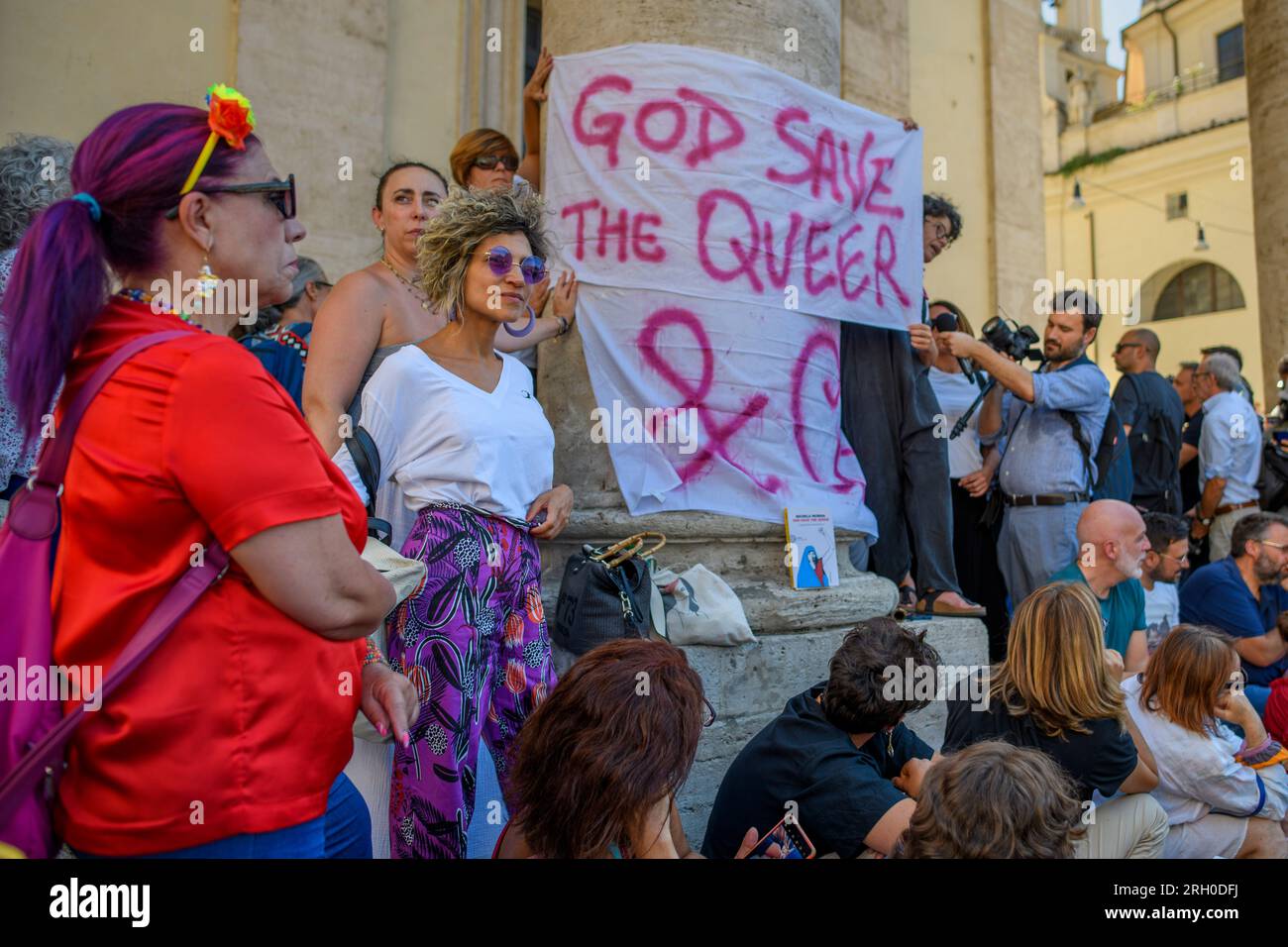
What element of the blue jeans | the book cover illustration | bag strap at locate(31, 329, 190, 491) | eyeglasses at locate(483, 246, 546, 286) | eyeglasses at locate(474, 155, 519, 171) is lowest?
the blue jeans

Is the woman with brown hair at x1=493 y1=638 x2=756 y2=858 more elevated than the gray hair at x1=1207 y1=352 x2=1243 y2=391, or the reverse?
the gray hair at x1=1207 y1=352 x2=1243 y2=391

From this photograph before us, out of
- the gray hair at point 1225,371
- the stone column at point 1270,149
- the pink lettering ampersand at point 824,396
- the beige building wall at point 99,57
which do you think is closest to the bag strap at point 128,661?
the pink lettering ampersand at point 824,396

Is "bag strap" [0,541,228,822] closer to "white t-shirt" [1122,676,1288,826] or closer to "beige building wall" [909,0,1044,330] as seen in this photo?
"white t-shirt" [1122,676,1288,826]

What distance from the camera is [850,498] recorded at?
4.37m

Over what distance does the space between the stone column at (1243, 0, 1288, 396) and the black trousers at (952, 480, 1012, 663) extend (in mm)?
5336

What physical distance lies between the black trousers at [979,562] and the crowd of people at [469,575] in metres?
0.02

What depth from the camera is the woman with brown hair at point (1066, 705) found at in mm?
3256

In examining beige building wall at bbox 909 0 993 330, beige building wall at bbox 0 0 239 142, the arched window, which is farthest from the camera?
the arched window

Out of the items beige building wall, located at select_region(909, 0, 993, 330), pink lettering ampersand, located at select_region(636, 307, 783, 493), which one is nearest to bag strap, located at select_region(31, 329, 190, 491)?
pink lettering ampersand, located at select_region(636, 307, 783, 493)

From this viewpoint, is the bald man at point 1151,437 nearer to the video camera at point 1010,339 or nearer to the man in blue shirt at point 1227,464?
the man in blue shirt at point 1227,464

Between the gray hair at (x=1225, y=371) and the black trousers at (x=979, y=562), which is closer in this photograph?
the black trousers at (x=979, y=562)

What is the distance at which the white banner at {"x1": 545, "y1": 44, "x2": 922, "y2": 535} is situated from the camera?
395cm

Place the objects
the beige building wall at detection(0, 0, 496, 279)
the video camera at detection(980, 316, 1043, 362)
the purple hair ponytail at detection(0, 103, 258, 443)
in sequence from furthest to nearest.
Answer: the beige building wall at detection(0, 0, 496, 279), the video camera at detection(980, 316, 1043, 362), the purple hair ponytail at detection(0, 103, 258, 443)

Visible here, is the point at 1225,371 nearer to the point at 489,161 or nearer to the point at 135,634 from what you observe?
the point at 489,161
